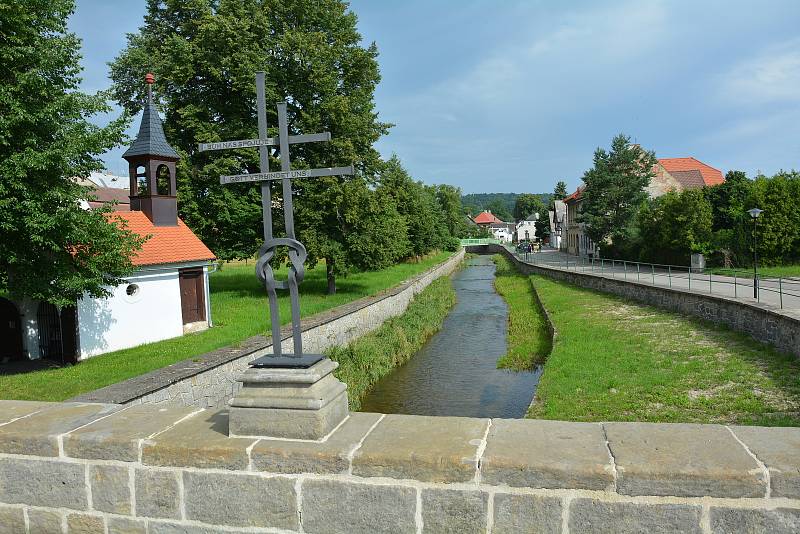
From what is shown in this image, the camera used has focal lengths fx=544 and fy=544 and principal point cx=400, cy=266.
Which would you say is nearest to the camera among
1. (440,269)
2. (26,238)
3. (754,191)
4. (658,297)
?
(26,238)

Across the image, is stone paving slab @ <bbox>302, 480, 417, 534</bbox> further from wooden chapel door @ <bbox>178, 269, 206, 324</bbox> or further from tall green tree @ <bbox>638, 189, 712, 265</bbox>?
tall green tree @ <bbox>638, 189, 712, 265</bbox>

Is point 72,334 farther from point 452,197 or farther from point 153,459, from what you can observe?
point 452,197

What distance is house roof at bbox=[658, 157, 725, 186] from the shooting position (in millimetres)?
49500

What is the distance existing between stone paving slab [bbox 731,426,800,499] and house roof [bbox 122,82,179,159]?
685 inches

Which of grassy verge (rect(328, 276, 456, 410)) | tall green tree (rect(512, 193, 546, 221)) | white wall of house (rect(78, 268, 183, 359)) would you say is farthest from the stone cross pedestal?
tall green tree (rect(512, 193, 546, 221))

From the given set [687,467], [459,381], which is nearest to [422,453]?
[687,467]

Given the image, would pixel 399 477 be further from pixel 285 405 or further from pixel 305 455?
pixel 285 405

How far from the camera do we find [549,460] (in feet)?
8.09

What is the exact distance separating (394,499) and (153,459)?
135cm

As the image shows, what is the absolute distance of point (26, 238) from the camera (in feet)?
34.4

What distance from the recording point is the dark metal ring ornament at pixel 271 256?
3316 mm

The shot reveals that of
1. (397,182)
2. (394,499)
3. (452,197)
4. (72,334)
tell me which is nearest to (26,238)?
(72,334)

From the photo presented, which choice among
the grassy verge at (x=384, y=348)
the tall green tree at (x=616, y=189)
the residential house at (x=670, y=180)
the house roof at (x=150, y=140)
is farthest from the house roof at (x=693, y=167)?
the house roof at (x=150, y=140)

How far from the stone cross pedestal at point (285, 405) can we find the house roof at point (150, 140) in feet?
51.9
